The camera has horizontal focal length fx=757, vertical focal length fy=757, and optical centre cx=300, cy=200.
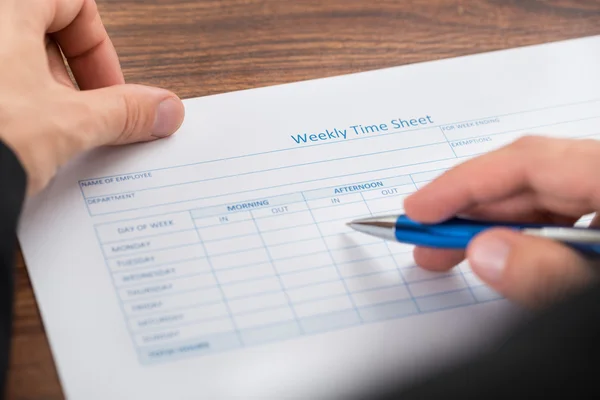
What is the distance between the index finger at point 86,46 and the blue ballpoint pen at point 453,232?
27cm

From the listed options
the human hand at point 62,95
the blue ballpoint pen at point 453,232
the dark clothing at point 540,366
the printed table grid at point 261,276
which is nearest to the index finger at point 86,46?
the human hand at point 62,95

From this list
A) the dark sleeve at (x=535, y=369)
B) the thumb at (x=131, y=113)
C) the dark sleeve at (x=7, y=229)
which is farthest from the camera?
the thumb at (x=131, y=113)

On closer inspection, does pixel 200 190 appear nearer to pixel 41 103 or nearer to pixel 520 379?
pixel 41 103

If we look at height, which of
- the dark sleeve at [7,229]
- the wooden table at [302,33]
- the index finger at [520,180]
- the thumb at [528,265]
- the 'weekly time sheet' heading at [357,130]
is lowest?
the thumb at [528,265]

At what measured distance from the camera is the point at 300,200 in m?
0.62

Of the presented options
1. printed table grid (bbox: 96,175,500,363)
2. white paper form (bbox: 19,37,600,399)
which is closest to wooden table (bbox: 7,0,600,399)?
white paper form (bbox: 19,37,600,399)

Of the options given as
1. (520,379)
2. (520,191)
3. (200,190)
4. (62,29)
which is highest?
(62,29)

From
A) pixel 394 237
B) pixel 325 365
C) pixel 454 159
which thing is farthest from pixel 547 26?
pixel 325 365

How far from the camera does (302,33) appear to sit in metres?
0.78

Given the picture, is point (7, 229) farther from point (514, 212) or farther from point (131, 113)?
point (514, 212)

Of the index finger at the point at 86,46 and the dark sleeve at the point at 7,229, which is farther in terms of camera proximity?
the index finger at the point at 86,46

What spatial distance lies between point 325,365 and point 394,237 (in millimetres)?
111

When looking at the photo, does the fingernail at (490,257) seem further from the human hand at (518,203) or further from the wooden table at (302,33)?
the wooden table at (302,33)

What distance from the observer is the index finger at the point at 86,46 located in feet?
2.17
